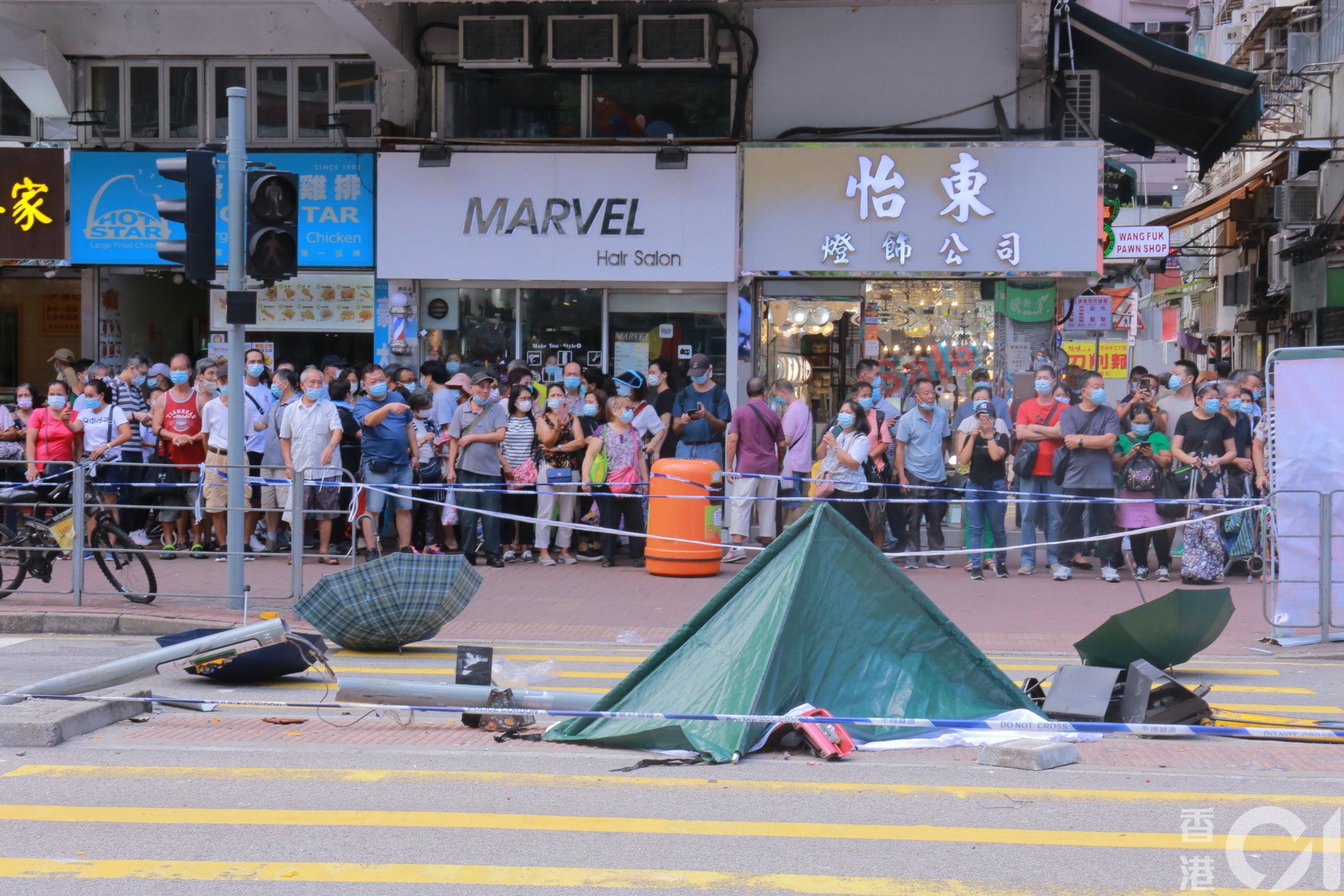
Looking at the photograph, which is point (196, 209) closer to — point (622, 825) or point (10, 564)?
point (10, 564)

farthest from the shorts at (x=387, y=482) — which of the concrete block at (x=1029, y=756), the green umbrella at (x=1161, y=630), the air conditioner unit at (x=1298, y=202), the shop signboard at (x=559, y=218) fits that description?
the air conditioner unit at (x=1298, y=202)

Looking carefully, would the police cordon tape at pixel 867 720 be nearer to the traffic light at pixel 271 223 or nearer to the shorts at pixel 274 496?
the traffic light at pixel 271 223

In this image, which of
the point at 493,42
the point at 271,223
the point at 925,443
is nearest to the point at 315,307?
the point at 493,42

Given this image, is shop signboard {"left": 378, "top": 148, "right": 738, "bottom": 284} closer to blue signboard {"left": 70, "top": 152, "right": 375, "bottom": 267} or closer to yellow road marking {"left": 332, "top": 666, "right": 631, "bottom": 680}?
blue signboard {"left": 70, "top": 152, "right": 375, "bottom": 267}

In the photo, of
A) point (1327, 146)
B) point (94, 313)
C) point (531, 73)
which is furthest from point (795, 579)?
point (1327, 146)

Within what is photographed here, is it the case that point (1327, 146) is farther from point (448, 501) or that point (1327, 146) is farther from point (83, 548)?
point (83, 548)

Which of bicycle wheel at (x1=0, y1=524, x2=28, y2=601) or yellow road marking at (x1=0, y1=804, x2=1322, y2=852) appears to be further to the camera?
bicycle wheel at (x1=0, y1=524, x2=28, y2=601)

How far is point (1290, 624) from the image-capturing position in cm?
1007

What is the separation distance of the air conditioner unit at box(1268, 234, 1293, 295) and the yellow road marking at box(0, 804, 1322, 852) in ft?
78.2

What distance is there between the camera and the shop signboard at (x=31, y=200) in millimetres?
17078

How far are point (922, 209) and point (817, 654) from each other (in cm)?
1041

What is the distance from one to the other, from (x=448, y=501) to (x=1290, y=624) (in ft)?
27.0

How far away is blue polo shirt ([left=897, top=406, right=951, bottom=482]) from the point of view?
546 inches

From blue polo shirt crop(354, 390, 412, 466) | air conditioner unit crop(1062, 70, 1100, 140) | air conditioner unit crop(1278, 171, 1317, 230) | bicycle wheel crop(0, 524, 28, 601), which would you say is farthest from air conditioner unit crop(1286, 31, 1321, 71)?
bicycle wheel crop(0, 524, 28, 601)
